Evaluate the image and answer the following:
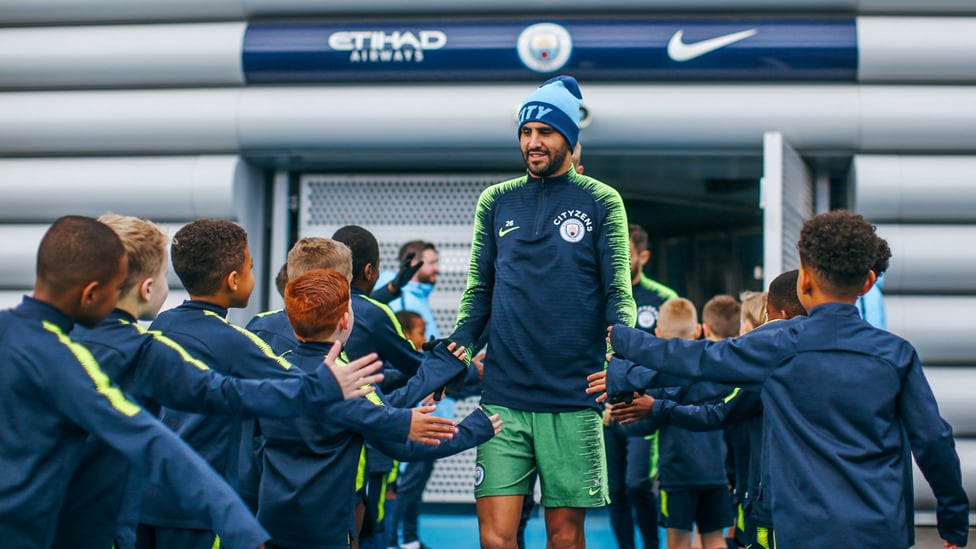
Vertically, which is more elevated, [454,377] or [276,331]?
[276,331]

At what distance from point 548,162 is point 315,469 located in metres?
1.26

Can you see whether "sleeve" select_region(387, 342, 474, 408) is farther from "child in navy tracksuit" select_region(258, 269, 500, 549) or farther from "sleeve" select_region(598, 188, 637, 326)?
"sleeve" select_region(598, 188, 637, 326)

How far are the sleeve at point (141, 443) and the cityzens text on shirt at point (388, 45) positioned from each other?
12.5ft

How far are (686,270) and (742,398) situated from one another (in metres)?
6.26

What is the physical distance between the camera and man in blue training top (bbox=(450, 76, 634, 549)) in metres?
3.23

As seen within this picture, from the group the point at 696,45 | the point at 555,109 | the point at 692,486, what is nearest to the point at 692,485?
the point at 692,486

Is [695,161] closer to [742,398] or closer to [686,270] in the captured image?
[742,398]

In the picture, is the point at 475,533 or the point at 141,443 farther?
the point at 475,533

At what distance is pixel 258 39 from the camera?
5770 millimetres

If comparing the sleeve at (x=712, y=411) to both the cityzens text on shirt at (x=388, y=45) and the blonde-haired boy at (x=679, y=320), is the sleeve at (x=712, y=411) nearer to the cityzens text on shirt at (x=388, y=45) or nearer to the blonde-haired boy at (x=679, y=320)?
the blonde-haired boy at (x=679, y=320)

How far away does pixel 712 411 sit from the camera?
3.38 metres

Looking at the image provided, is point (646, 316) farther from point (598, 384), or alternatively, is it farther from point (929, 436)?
point (929, 436)

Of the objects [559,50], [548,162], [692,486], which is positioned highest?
[559,50]

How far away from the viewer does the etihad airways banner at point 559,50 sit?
17.9 feet
